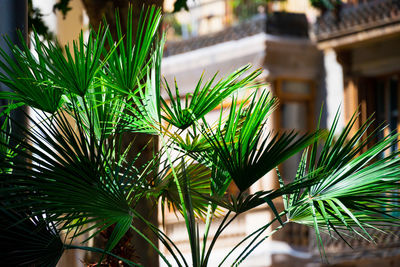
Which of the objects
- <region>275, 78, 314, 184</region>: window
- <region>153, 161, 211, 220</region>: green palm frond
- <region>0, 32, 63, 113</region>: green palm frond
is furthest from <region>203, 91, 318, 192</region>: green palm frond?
<region>275, 78, 314, 184</region>: window

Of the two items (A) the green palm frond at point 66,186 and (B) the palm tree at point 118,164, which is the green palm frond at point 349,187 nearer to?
(B) the palm tree at point 118,164

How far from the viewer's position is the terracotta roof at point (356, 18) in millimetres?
14461

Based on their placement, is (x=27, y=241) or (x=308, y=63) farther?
(x=308, y=63)

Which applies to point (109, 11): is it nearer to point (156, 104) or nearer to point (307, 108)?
point (156, 104)

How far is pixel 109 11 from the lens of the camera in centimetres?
702

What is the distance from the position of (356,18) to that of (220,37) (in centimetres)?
296

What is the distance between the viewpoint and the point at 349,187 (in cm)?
449

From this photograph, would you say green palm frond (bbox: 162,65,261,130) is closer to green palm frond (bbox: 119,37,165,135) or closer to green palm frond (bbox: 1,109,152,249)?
green palm frond (bbox: 119,37,165,135)

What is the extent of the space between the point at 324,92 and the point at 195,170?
11326mm

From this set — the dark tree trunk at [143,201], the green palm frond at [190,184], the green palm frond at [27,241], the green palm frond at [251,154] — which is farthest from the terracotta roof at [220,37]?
the green palm frond at [27,241]

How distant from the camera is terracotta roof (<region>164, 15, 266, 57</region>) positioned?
625 inches

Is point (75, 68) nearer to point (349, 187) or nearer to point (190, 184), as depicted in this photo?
point (190, 184)

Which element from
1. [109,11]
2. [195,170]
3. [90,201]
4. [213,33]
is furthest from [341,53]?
[90,201]

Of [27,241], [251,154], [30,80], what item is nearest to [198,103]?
[251,154]
